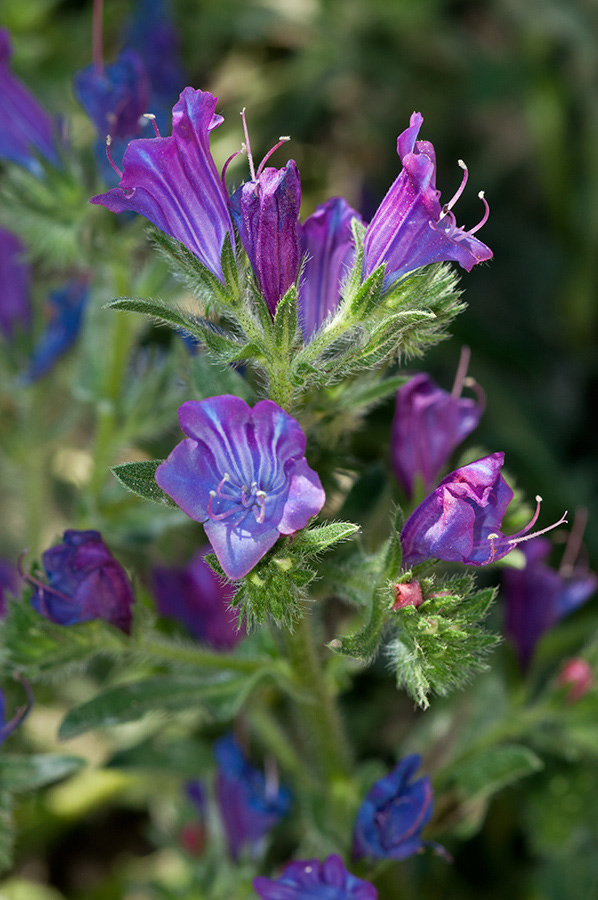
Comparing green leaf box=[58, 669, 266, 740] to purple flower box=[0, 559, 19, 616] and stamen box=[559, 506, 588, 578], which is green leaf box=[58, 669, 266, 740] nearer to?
purple flower box=[0, 559, 19, 616]

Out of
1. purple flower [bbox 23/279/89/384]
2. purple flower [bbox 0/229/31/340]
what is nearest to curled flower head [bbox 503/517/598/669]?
purple flower [bbox 23/279/89/384]

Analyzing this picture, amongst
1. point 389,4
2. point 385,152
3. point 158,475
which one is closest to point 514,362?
point 385,152

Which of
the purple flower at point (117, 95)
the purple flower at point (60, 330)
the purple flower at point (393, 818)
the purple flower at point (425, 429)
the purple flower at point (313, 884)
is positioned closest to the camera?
the purple flower at point (313, 884)

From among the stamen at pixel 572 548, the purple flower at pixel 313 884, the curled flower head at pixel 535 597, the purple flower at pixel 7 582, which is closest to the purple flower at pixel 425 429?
the curled flower head at pixel 535 597

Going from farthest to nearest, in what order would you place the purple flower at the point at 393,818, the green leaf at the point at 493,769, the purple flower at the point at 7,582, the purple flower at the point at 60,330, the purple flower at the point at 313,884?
the purple flower at the point at 60,330, the purple flower at the point at 7,582, the green leaf at the point at 493,769, the purple flower at the point at 393,818, the purple flower at the point at 313,884

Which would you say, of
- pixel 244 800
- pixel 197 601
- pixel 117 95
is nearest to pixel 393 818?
pixel 244 800

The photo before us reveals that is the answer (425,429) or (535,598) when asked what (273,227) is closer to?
(425,429)

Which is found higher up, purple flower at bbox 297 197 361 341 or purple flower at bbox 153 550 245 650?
purple flower at bbox 297 197 361 341

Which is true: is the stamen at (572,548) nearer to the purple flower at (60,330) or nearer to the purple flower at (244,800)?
the purple flower at (244,800)
